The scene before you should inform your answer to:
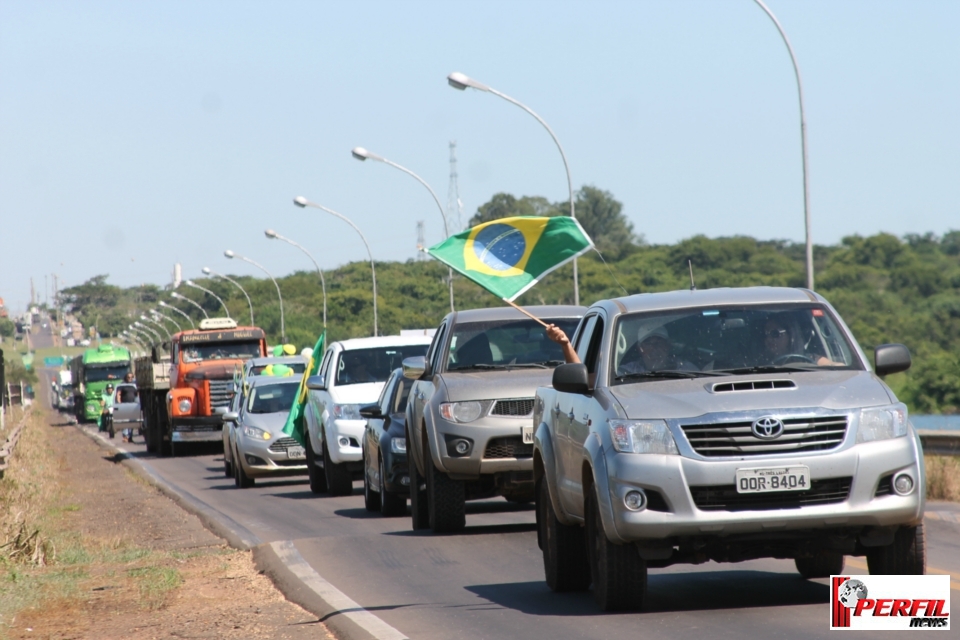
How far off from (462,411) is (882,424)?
6.39 metres

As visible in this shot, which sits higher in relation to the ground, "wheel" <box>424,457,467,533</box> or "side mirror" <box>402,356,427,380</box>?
"side mirror" <box>402,356,427,380</box>

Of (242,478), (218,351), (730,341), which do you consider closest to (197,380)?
(218,351)

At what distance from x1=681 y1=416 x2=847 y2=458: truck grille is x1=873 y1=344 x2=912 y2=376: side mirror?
0.72 meters

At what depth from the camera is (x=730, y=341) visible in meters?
9.37

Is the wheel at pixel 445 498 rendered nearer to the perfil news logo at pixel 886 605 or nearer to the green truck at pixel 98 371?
the perfil news logo at pixel 886 605

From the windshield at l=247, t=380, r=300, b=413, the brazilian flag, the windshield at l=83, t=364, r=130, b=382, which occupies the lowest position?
the windshield at l=83, t=364, r=130, b=382

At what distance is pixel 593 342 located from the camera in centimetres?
993

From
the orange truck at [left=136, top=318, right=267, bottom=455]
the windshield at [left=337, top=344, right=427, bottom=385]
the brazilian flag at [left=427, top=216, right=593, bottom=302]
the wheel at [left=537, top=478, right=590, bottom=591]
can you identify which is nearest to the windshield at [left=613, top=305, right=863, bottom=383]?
the wheel at [left=537, top=478, right=590, bottom=591]

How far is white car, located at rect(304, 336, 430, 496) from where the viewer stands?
67.4 ft

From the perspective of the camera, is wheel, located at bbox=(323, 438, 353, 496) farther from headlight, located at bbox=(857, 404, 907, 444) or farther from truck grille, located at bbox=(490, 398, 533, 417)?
headlight, located at bbox=(857, 404, 907, 444)

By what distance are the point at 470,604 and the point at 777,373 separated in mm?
2569

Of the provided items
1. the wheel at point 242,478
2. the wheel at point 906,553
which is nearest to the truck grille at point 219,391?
the wheel at point 242,478

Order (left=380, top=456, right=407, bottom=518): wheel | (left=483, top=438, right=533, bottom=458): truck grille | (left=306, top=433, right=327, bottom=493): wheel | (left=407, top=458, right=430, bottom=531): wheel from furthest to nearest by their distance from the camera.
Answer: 1. (left=306, top=433, right=327, bottom=493): wheel
2. (left=380, top=456, right=407, bottom=518): wheel
3. (left=407, top=458, right=430, bottom=531): wheel
4. (left=483, top=438, right=533, bottom=458): truck grille

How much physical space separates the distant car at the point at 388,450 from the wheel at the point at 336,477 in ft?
9.01
